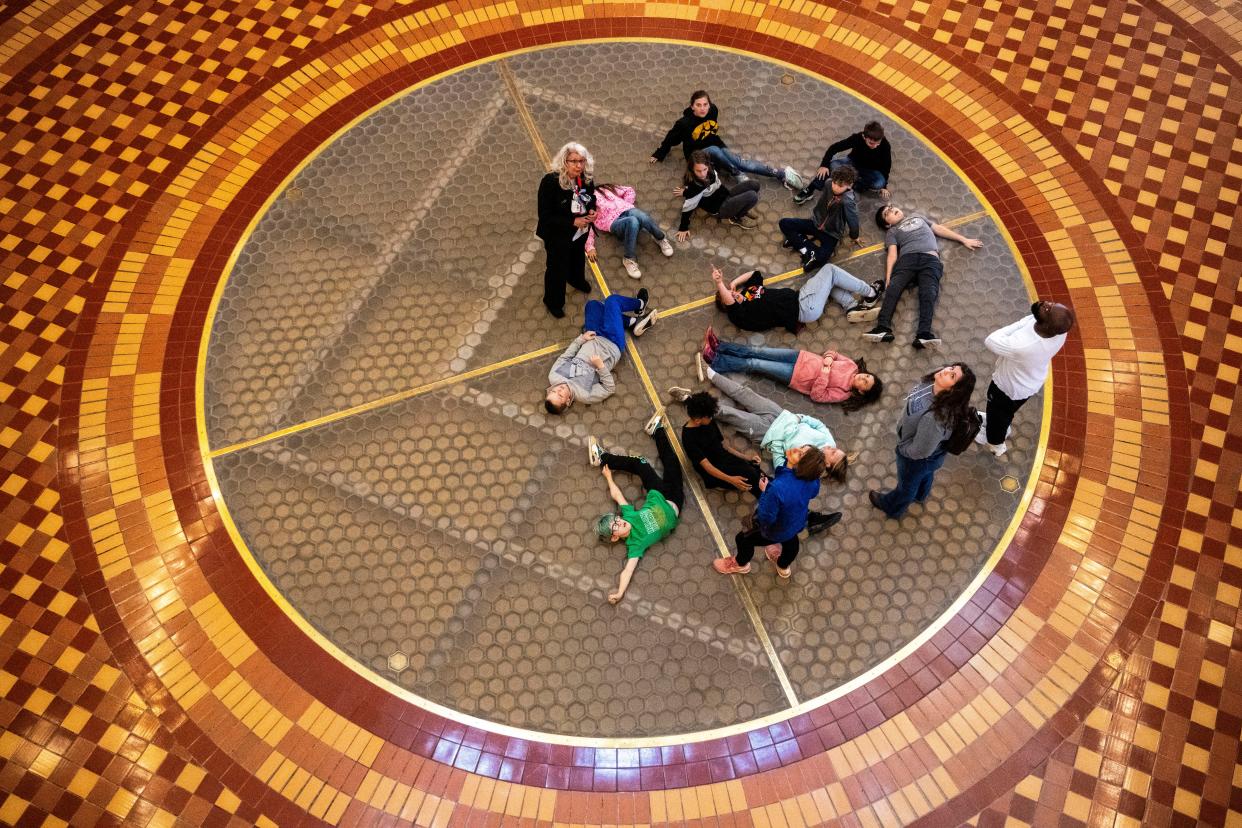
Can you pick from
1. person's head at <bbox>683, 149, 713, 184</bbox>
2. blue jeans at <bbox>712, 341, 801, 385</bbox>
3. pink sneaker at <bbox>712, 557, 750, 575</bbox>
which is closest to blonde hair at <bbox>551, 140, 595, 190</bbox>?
person's head at <bbox>683, 149, 713, 184</bbox>

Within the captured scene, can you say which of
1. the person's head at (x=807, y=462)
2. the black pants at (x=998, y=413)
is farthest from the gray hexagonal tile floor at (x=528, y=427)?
the person's head at (x=807, y=462)

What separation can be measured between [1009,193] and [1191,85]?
82.4 inches

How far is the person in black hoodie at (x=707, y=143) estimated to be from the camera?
19.5 feet

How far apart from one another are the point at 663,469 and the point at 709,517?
427 mm

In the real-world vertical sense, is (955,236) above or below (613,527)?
above

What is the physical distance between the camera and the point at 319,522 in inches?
199

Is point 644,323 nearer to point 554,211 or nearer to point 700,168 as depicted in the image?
point 554,211

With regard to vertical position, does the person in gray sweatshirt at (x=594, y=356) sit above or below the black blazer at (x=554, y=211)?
below

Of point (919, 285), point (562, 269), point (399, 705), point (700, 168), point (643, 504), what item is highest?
point (919, 285)

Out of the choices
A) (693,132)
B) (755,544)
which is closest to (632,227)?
(693,132)

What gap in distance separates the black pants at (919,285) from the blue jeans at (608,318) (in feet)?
5.97

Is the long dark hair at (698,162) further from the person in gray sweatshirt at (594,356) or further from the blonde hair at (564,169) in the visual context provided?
the person in gray sweatshirt at (594,356)

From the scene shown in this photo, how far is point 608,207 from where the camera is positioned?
19.2 ft

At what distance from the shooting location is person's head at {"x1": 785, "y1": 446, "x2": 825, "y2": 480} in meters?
4.09
